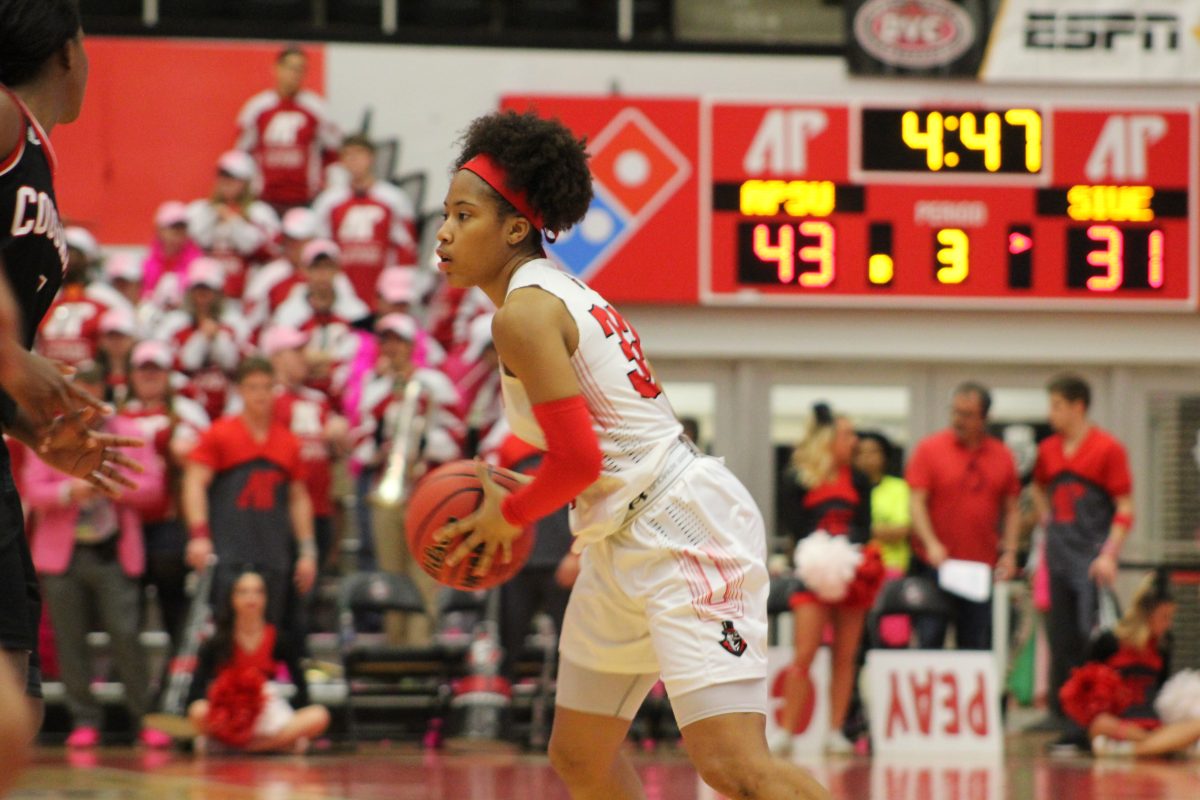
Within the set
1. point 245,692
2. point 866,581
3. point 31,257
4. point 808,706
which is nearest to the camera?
point 31,257

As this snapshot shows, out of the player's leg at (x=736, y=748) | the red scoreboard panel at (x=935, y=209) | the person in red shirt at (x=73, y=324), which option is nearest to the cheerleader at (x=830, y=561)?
the red scoreboard panel at (x=935, y=209)

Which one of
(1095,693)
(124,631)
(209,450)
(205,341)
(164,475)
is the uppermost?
(205,341)

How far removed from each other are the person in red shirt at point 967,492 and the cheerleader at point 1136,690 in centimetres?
79

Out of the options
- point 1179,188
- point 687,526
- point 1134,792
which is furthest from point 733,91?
point 687,526

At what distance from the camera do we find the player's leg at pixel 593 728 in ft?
13.6

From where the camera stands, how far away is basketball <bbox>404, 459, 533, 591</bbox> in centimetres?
418

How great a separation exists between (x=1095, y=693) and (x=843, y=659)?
1.39 metres

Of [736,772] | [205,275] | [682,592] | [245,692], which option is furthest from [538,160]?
[205,275]

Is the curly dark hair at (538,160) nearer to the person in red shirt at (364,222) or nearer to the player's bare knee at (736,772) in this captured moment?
the player's bare knee at (736,772)

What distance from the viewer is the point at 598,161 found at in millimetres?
12578

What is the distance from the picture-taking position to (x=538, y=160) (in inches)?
164

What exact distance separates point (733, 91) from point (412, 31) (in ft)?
8.00

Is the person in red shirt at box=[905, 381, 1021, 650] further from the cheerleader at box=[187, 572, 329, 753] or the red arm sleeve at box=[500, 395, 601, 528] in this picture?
the red arm sleeve at box=[500, 395, 601, 528]

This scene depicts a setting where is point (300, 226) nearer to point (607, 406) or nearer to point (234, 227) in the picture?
point (234, 227)
